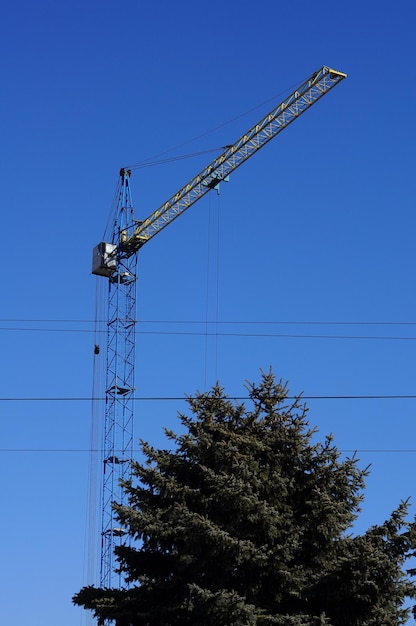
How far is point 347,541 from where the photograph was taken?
95.2ft

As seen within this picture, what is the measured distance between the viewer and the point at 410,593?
27.9 metres

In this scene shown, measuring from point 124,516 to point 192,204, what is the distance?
50.1 metres

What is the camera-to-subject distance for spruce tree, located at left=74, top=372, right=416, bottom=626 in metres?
27.4

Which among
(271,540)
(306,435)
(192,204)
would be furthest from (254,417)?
(192,204)

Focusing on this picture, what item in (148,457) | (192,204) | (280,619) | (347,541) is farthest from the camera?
(192,204)

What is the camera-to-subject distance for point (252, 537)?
2877 cm

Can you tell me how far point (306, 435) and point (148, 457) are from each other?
4.90 metres

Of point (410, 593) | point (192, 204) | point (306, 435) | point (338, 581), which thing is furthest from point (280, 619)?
point (192, 204)

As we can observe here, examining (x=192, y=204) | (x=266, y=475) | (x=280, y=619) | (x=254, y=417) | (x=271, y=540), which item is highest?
(x=192, y=204)

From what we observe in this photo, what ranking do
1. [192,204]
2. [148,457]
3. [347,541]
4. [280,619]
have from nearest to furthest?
[280,619] < [347,541] < [148,457] < [192,204]

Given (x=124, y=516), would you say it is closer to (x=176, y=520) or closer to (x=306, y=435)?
(x=176, y=520)

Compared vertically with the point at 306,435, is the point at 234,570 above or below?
below

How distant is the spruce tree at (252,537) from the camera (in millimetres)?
27422

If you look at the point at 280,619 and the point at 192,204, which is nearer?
Result: the point at 280,619
